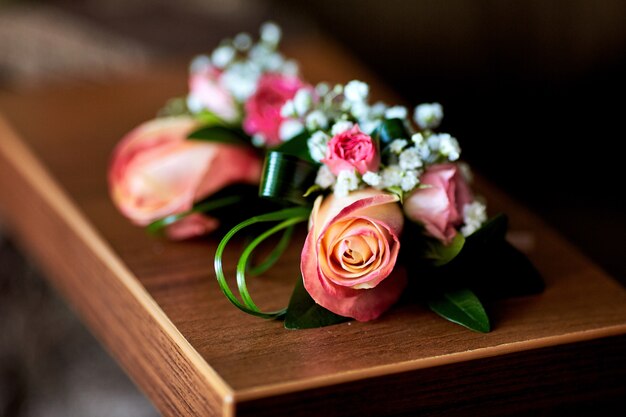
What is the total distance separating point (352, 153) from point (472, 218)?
4.9 inches

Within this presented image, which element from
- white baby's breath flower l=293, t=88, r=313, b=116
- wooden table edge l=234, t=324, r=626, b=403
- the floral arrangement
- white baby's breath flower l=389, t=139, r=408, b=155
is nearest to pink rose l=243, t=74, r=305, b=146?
the floral arrangement

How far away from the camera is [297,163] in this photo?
781 millimetres

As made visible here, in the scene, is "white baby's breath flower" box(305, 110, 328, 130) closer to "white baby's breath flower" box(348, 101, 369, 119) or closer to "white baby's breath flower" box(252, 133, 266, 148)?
"white baby's breath flower" box(348, 101, 369, 119)

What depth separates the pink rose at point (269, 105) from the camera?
945 mm

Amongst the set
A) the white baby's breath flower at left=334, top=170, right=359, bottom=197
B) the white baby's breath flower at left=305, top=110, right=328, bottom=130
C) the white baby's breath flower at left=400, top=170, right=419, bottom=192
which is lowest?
the white baby's breath flower at left=400, top=170, right=419, bottom=192

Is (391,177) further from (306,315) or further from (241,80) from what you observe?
(241,80)

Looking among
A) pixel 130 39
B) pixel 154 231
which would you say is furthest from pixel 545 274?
pixel 130 39

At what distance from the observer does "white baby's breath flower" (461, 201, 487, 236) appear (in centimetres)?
76

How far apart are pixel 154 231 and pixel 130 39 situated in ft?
3.09

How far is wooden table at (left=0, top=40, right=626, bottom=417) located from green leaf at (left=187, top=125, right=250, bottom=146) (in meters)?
0.11

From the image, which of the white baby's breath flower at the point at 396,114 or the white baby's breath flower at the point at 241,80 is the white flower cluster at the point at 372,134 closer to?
the white baby's breath flower at the point at 396,114

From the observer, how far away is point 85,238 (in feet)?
3.03

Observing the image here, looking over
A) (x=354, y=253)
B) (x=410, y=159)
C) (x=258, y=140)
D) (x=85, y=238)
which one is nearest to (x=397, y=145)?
(x=410, y=159)

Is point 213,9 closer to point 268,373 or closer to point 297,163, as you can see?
point 297,163
